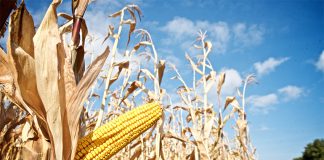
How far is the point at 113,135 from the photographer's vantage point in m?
1.77

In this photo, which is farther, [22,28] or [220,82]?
[220,82]

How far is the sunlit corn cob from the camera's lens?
5.41ft

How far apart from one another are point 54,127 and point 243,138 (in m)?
3.62

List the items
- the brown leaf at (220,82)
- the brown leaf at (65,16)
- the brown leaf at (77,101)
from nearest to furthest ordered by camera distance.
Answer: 1. the brown leaf at (77,101)
2. the brown leaf at (65,16)
3. the brown leaf at (220,82)

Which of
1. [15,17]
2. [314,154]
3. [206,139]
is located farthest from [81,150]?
[314,154]

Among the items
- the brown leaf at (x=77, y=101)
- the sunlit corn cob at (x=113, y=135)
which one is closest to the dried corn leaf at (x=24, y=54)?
the brown leaf at (x=77, y=101)

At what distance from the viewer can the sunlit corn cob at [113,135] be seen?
5.41 ft

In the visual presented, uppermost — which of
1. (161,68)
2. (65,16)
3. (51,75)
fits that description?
(65,16)

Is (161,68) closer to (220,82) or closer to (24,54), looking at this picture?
(220,82)

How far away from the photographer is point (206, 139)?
405 cm

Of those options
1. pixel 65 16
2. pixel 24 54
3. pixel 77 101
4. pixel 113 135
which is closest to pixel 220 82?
pixel 65 16

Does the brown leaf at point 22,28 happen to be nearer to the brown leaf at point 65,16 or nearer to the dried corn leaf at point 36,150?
the dried corn leaf at point 36,150

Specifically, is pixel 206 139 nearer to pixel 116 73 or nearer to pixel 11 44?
pixel 116 73

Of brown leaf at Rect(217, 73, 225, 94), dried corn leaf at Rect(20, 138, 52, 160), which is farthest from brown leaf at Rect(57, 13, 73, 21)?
brown leaf at Rect(217, 73, 225, 94)
